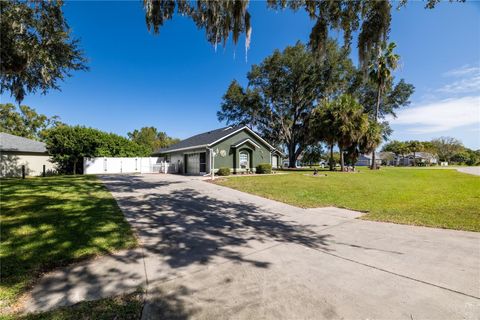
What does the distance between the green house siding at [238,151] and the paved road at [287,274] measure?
15.7m

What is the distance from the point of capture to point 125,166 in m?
26.3

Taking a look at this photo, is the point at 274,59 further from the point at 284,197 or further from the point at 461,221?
the point at 461,221

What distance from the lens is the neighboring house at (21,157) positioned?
20547mm

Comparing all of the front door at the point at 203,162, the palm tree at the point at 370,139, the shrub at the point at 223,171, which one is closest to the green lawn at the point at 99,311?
the shrub at the point at 223,171

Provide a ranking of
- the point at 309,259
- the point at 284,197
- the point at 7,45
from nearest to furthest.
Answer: the point at 309,259, the point at 7,45, the point at 284,197

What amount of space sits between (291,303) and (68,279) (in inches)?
119

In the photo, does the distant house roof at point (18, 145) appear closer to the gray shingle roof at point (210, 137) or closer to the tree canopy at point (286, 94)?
the gray shingle roof at point (210, 137)

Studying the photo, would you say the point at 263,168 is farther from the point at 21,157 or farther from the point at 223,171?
the point at 21,157

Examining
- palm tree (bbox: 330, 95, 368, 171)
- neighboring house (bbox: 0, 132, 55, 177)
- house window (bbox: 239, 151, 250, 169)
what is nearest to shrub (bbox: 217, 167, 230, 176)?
house window (bbox: 239, 151, 250, 169)

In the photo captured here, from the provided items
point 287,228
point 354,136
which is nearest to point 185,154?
point 354,136

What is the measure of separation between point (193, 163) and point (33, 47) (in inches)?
674

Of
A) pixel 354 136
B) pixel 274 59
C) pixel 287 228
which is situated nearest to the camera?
pixel 287 228

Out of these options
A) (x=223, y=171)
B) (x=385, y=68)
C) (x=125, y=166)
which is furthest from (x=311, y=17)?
(x=385, y=68)

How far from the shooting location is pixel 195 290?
2785 mm
